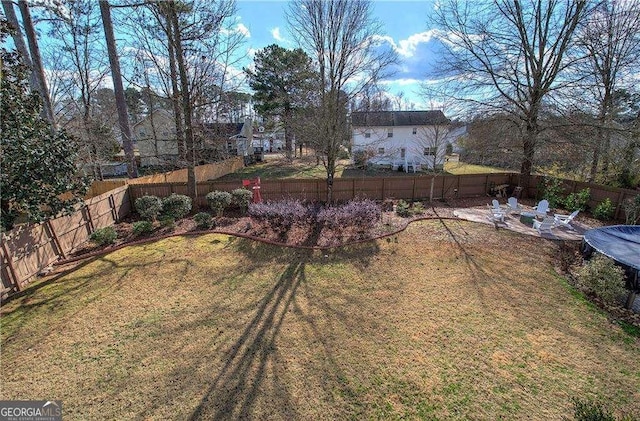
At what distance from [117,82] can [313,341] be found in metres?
14.6

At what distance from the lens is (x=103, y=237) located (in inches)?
324

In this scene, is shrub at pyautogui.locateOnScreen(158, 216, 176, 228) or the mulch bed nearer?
the mulch bed

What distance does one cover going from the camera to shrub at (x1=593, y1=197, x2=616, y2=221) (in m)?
10.7

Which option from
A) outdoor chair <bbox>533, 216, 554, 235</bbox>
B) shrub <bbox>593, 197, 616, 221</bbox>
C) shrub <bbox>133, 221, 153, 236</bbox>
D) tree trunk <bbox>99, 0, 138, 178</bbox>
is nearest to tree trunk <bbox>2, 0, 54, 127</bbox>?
tree trunk <bbox>99, 0, 138, 178</bbox>

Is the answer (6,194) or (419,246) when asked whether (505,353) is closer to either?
(419,246)

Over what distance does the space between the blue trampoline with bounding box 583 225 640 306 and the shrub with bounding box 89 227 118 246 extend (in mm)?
13212

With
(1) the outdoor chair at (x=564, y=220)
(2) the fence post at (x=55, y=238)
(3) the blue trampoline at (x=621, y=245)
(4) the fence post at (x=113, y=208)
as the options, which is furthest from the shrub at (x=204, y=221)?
(1) the outdoor chair at (x=564, y=220)

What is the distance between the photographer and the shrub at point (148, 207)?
31.7 feet

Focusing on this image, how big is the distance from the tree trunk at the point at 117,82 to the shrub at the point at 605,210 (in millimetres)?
20601

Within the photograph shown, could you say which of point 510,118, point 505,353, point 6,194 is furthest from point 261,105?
point 505,353

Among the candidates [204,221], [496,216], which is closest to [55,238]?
[204,221]

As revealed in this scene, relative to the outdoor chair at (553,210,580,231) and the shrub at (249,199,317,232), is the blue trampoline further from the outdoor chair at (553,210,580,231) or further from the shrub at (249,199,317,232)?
the shrub at (249,199,317,232)

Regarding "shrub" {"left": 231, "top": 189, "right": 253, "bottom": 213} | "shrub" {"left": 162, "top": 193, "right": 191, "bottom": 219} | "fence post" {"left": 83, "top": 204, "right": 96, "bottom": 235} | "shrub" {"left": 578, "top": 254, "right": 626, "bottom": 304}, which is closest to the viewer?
"shrub" {"left": 578, "top": 254, "right": 626, "bottom": 304}

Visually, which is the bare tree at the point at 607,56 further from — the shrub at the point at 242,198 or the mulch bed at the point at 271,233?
the shrub at the point at 242,198
